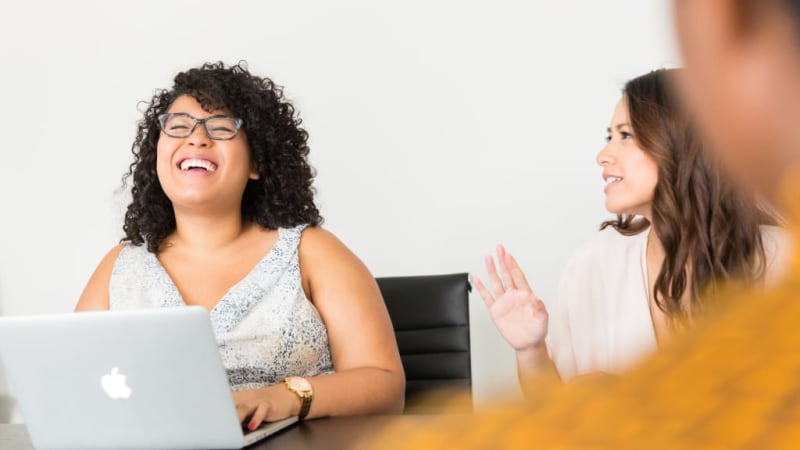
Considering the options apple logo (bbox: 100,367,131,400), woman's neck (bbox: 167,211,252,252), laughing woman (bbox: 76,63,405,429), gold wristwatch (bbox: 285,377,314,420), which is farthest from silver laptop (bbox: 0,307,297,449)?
woman's neck (bbox: 167,211,252,252)

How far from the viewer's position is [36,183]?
3836 mm

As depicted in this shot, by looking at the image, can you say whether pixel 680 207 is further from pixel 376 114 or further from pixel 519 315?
pixel 376 114

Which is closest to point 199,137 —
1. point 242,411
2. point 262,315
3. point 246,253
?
point 246,253

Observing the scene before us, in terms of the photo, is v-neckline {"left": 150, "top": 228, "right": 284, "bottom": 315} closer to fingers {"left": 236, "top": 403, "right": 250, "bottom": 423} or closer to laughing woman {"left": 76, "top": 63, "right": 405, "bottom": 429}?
laughing woman {"left": 76, "top": 63, "right": 405, "bottom": 429}

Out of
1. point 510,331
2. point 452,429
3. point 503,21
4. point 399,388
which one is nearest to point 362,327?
point 399,388

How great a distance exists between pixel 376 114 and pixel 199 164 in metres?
1.41

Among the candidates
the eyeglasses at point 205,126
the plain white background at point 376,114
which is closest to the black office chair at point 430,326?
the eyeglasses at point 205,126

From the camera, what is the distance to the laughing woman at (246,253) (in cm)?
202

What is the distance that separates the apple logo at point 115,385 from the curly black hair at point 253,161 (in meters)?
0.86

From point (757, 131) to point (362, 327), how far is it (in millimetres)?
1930

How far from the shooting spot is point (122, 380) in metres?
1.40

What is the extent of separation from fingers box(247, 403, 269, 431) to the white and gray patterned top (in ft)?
1.30

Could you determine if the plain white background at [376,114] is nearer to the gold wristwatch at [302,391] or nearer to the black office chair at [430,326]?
the black office chair at [430,326]

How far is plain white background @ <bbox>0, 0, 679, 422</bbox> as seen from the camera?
330 centimetres
